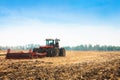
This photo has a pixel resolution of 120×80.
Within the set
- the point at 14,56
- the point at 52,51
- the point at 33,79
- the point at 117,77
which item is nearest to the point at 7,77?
the point at 33,79

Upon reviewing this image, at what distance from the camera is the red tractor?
24.5 m

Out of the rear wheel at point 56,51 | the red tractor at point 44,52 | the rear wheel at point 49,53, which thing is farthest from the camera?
the rear wheel at point 56,51

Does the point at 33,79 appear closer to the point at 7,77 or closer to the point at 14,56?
the point at 7,77

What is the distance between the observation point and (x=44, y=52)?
2805 centimetres

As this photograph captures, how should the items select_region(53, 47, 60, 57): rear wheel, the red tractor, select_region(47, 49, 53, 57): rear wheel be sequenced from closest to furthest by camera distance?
the red tractor < select_region(47, 49, 53, 57): rear wheel < select_region(53, 47, 60, 57): rear wheel

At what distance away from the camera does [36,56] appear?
83.0ft

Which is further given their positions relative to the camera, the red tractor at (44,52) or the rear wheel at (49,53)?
the rear wheel at (49,53)

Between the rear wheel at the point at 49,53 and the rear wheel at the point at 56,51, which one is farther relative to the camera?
the rear wheel at the point at 56,51

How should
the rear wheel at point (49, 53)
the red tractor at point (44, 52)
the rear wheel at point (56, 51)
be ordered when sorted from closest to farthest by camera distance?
1. the red tractor at point (44, 52)
2. the rear wheel at point (49, 53)
3. the rear wheel at point (56, 51)

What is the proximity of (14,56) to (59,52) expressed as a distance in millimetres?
7458

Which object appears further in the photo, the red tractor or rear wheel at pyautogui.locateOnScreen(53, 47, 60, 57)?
rear wheel at pyautogui.locateOnScreen(53, 47, 60, 57)

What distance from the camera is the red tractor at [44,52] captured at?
24.5 m

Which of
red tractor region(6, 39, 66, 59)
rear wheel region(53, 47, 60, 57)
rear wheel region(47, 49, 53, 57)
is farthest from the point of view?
rear wheel region(53, 47, 60, 57)

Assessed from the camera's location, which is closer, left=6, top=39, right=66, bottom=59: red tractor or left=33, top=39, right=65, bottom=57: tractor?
left=6, top=39, right=66, bottom=59: red tractor
